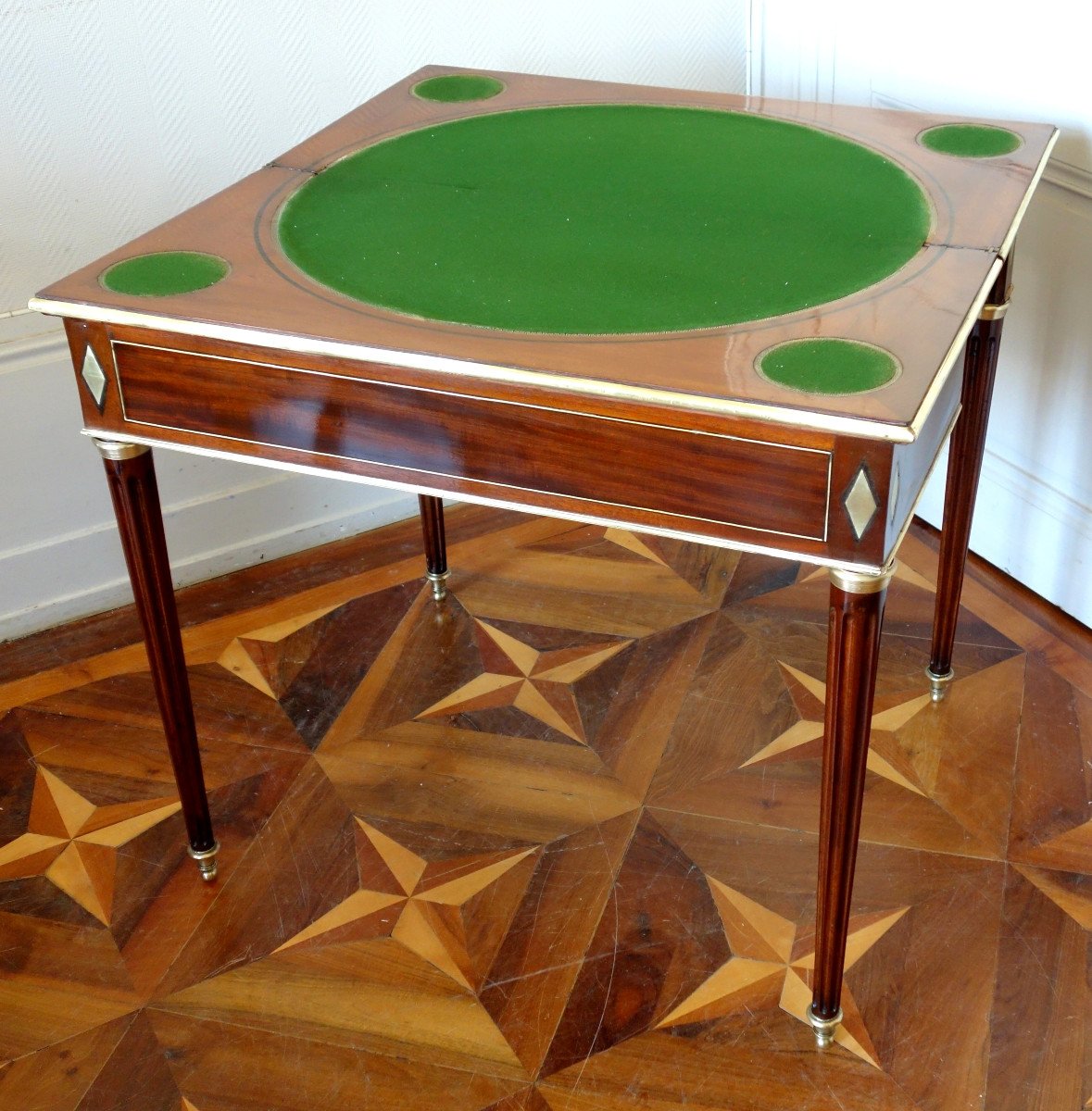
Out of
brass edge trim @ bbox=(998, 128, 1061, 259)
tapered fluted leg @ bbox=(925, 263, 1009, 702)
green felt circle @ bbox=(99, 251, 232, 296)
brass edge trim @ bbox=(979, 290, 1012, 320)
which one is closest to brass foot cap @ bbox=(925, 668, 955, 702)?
tapered fluted leg @ bbox=(925, 263, 1009, 702)

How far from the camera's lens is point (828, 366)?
1.03 metres

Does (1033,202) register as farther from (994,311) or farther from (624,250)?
(624,250)

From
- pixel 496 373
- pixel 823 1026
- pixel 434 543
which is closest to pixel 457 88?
pixel 434 543

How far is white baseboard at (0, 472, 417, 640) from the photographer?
199 centimetres

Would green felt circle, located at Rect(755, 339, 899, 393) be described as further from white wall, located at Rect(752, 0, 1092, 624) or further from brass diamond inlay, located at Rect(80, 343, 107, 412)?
white wall, located at Rect(752, 0, 1092, 624)

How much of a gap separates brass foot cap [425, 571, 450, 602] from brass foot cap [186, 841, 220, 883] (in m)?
0.59

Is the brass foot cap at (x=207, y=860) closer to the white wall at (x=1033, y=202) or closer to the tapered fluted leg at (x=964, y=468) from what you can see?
the tapered fluted leg at (x=964, y=468)

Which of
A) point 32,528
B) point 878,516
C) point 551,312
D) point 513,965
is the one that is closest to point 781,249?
point 551,312

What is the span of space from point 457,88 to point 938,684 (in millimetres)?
1007

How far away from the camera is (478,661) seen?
1.91 metres

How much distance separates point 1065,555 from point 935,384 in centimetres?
102

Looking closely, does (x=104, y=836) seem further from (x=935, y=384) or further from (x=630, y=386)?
(x=935, y=384)

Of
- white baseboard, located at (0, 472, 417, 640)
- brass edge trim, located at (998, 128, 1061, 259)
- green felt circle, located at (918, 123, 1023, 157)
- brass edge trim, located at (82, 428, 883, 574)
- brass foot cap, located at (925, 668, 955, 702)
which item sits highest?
green felt circle, located at (918, 123, 1023, 157)

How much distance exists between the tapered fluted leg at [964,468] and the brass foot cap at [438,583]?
725 mm
